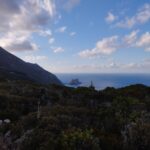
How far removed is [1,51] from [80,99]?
399 feet

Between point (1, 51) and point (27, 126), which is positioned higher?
point (1, 51)

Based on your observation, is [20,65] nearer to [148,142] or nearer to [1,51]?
[1,51]

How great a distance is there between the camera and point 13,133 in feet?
24.8

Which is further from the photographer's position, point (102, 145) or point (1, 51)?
point (1, 51)

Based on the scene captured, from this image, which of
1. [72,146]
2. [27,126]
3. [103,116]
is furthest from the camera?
[103,116]

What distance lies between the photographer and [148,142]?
6574 millimetres

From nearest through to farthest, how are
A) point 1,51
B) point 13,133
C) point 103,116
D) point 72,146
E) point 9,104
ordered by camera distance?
point 72,146 → point 13,133 → point 103,116 → point 9,104 → point 1,51

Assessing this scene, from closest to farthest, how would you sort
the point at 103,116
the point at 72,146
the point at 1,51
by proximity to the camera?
the point at 72,146 → the point at 103,116 → the point at 1,51

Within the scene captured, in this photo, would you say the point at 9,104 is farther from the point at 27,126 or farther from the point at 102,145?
the point at 102,145

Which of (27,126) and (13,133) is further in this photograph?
(27,126)

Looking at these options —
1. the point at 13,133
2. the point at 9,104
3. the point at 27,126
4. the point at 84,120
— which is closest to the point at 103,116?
the point at 84,120

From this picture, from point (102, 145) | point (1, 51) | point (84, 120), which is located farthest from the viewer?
point (1, 51)

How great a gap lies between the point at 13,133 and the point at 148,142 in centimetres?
349

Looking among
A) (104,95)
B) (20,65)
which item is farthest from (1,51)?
(104,95)
